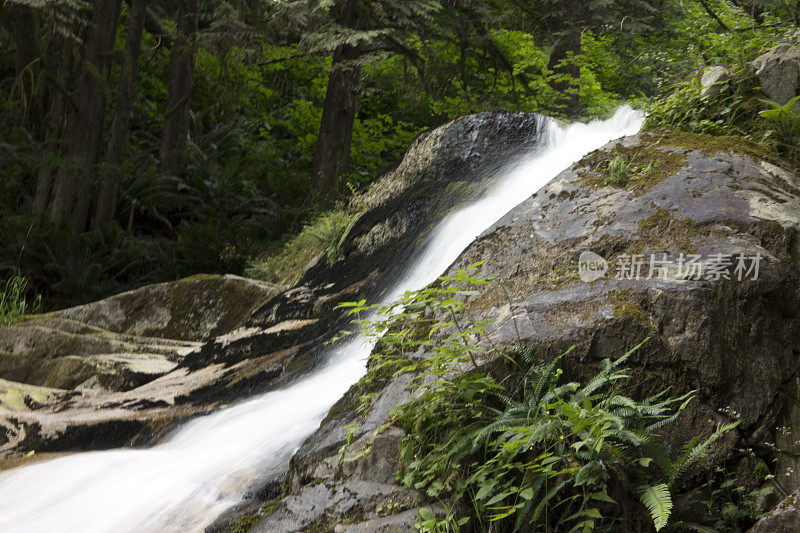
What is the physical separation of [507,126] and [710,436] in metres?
5.85

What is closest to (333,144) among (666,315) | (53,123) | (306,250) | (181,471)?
(306,250)

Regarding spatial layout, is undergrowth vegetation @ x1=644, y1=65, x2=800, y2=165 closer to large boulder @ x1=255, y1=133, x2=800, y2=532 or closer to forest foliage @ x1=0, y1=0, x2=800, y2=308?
large boulder @ x1=255, y1=133, x2=800, y2=532

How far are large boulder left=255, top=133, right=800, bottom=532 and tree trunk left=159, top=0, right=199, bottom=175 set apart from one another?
920 centimetres

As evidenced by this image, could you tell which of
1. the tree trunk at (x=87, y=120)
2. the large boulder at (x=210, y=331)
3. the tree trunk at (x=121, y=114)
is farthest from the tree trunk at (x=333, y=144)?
the tree trunk at (x=87, y=120)

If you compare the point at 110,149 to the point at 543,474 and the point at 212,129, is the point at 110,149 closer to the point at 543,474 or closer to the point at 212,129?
the point at 212,129

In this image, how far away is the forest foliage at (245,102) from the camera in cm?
1000

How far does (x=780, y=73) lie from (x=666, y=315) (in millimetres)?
2578

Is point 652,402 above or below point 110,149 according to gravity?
below

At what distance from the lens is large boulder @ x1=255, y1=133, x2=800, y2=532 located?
3295 millimetres

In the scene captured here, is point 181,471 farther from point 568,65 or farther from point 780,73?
point 568,65

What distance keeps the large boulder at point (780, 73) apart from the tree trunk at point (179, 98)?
916 centimetres

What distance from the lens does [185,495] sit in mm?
3832

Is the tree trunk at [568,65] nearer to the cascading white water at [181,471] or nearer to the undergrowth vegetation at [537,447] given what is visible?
the cascading white water at [181,471]

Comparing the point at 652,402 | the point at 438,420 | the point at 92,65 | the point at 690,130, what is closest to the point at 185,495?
the point at 438,420
